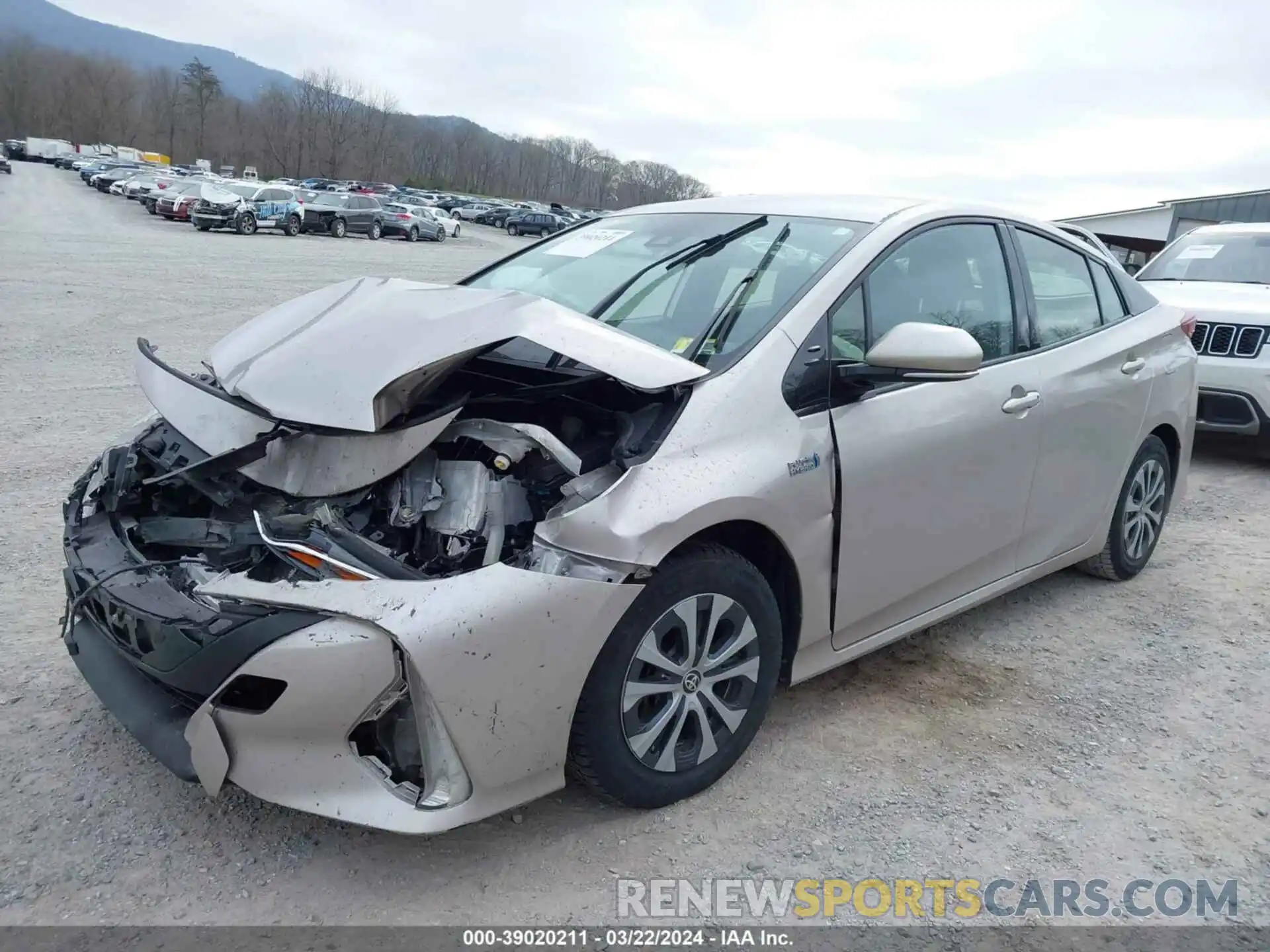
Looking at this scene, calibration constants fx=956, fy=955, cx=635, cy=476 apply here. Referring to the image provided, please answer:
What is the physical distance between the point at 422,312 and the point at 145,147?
132m

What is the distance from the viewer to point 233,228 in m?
31.1

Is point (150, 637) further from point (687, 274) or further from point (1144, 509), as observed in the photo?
point (1144, 509)

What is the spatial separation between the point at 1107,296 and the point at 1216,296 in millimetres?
4139

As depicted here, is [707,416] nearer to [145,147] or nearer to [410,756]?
[410,756]

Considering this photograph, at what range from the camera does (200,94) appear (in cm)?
11300

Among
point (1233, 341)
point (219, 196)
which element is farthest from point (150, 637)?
point (219, 196)

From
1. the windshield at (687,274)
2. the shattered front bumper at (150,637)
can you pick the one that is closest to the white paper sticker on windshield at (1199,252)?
the windshield at (687,274)

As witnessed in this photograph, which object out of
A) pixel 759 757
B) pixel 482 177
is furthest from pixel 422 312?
pixel 482 177

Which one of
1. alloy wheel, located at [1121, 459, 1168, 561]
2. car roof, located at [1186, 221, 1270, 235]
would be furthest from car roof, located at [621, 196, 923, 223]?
car roof, located at [1186, 221, 1270, 235]

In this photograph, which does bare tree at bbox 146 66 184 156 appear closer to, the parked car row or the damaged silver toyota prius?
the parked car row

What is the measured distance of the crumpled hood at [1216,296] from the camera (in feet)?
23.5

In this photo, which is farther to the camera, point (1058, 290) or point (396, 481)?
point (1058, 290)

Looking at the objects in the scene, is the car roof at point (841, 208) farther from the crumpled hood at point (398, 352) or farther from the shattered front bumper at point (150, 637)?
the shattered front bumper at point (150, 637)

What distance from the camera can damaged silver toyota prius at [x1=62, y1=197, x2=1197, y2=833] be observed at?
89.9 inches
